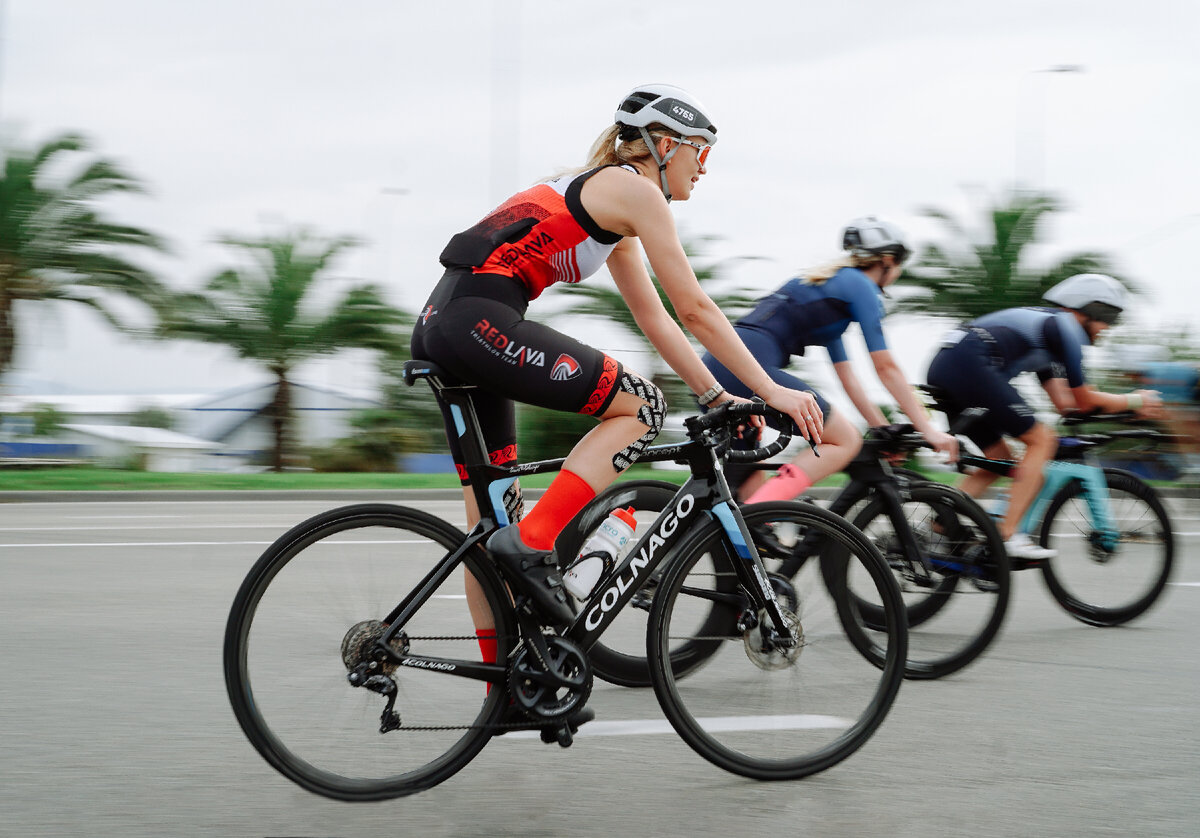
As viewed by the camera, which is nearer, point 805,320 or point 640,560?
point 640,560

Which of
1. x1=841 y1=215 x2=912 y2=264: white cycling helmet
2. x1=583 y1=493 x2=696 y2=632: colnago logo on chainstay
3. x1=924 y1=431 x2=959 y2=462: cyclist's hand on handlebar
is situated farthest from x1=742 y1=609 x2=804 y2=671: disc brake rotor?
x1=841 y1=215 x2=912 y2=264: white cycling helmet

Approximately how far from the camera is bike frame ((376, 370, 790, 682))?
3447mm

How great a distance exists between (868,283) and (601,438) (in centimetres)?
221

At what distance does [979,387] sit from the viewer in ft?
19.5

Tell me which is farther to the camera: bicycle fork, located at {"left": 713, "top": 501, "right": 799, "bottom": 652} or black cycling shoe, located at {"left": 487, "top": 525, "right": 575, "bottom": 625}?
bicycle fork, located at {"left": 713, "top": 501, "right": 799, "bottom": 652}

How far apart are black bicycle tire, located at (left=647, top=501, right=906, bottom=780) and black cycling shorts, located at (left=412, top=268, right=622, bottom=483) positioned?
0.54 meters

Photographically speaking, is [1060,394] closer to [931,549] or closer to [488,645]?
[931,549]

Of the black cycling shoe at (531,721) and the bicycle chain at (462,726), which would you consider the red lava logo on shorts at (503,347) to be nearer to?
the bicycle chain at (462,726)

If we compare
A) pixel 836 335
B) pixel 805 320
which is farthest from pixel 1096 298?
pixel 805 320

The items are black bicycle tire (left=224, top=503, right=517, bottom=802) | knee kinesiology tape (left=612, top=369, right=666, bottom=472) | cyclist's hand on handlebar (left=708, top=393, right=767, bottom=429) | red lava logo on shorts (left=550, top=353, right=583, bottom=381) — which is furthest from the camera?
cyclist's hand on handlebar (left=708, top=393, right=767, bottom=429)

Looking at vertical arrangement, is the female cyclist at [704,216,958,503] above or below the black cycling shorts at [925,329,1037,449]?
above

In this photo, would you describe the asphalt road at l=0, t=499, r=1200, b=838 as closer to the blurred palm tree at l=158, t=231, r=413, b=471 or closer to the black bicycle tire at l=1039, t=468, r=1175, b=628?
the black bicycle tire at l=1039, t=468, r=1175, b=628

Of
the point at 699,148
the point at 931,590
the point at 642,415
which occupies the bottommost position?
the point at 931,590

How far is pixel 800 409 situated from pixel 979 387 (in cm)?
271
